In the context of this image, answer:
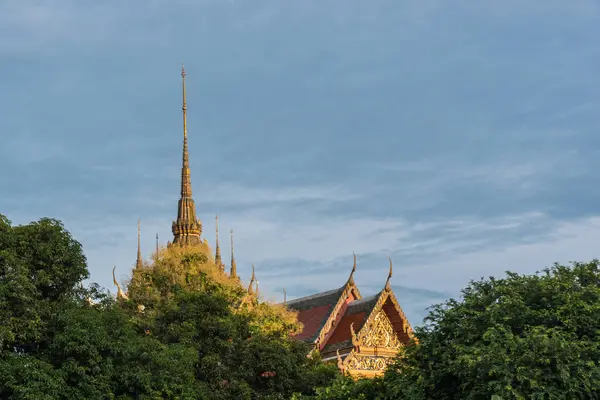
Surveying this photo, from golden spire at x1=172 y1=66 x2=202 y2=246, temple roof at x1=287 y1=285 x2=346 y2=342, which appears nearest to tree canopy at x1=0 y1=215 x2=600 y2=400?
temple roof at x1=287 y1=285 x2=346 y2=342

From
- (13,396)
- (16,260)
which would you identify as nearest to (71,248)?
(16,260)

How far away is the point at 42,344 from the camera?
2350 centimetres

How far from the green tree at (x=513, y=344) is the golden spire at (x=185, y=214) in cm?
2079

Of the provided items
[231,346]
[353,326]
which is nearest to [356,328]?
[353,326]

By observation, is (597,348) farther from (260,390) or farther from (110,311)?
(110,311)

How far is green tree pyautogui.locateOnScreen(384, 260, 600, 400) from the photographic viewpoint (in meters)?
21.7

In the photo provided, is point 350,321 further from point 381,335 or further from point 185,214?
point 185,214

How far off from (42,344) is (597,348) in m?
12.9

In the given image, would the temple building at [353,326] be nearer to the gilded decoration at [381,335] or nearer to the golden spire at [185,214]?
the gilded decoration at [381,335]

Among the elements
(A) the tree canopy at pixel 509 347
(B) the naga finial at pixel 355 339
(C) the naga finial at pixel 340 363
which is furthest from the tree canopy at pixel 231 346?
(B) the naga finial at pixel 355 339

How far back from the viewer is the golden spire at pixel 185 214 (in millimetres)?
46094

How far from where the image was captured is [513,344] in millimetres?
22203

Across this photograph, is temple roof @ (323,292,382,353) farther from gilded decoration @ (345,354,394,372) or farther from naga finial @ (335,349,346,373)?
naga finial @ (335,349,346,373)

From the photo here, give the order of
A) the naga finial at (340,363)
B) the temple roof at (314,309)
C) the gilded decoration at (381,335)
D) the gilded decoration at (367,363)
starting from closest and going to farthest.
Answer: the naga finial at (340,363), the gilded decoration at (367,363), the gilded decoration at (381,335), the temple roof at (314,309)
